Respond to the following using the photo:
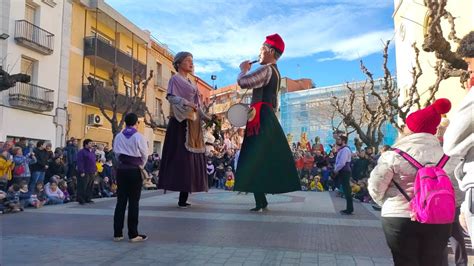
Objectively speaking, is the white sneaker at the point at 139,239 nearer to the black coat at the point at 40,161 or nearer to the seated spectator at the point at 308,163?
the black coat at the point at 40,161

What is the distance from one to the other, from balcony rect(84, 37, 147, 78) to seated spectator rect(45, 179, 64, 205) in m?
17.4

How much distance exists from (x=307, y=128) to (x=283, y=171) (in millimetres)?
35948

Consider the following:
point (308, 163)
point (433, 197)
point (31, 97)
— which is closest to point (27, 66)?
point (31, 97)

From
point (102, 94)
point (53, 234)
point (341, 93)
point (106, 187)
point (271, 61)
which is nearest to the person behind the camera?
point (53, 234)

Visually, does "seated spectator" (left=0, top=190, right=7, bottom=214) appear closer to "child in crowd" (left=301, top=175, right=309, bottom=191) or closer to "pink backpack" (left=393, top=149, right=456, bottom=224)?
"pink backpack" (left=393, top=149, right=456, bottom=224)

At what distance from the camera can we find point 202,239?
4.90 metres

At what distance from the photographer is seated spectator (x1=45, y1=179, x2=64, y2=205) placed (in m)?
10.4

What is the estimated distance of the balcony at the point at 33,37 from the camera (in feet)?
66.8

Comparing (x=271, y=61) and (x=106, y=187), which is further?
(x=106, y=187)

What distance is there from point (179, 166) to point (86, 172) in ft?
14.3

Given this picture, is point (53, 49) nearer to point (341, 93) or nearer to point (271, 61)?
point (271, 61)

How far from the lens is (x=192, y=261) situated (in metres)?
3.92

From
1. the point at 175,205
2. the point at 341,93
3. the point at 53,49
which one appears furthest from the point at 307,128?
the point at 175,205

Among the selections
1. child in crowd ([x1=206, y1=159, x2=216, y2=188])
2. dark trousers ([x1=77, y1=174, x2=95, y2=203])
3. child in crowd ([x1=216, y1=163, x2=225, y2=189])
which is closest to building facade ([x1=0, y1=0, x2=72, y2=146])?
child in crowd ([x1=206, y1=159, x2=216, y2=188])
